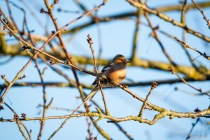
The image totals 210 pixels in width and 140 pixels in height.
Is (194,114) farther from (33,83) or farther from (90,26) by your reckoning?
(90,26)

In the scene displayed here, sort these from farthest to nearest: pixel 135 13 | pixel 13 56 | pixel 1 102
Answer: pixel 135 13, pixel 13 56, pixel 1 102

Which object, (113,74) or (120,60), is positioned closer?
(113,74)

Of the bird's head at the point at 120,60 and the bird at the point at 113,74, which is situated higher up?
the bird's head at the point at 120,60

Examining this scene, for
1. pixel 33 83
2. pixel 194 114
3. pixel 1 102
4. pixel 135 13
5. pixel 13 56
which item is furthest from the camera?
pixel 135 13

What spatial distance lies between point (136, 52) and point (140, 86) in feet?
2.23

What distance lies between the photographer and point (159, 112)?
3611 mm

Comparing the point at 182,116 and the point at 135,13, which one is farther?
the point at 135,13

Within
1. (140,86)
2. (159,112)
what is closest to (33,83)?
(140,86)

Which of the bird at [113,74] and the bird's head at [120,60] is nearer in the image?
the bird at [113,74]

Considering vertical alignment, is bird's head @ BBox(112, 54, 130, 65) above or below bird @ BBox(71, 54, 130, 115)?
above

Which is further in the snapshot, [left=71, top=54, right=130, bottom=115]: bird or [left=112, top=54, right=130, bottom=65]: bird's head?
[left=112, top=54, right=130, bottom=65]: bird's head

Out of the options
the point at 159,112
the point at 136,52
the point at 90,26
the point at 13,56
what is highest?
the point at 90,26

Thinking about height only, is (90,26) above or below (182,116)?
above

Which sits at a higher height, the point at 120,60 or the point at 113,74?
the point at 120,60
